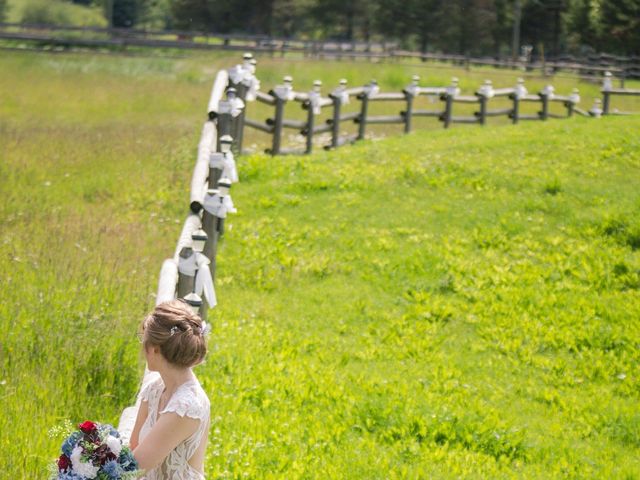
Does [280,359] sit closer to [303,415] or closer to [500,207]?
[303,415]

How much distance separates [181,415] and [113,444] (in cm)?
40

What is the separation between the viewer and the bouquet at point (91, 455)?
362cm

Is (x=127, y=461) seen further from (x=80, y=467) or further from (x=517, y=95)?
(x=517, y=95)

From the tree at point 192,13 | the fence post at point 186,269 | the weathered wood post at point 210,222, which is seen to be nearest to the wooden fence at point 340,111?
the weathered wood post at point 210,222

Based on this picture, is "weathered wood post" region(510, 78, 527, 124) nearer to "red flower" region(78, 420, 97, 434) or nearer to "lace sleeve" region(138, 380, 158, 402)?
"lace sleeve" region(138, 380, 158, 402)

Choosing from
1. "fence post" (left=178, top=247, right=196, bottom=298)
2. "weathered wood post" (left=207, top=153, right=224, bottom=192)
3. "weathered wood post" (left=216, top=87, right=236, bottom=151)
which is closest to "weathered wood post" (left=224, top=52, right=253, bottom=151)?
"weathered wood post" (left=216, top=87, right=236, bottom=151)

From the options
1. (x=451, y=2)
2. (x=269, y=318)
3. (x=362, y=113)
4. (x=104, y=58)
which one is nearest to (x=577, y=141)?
(x=362, y=113)

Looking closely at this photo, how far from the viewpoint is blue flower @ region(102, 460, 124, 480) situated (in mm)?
3659

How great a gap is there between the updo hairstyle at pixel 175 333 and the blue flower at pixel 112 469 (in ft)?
1.61

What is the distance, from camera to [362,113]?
1889 cm

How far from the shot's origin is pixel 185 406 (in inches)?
158

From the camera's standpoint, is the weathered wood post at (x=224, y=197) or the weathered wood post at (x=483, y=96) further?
the weathered wood post at (x=483, y=96)

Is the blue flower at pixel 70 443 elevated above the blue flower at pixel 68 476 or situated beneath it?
elevated above

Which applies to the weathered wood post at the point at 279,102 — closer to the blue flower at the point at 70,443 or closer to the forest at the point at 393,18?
the blue flower at the point at 70,443
